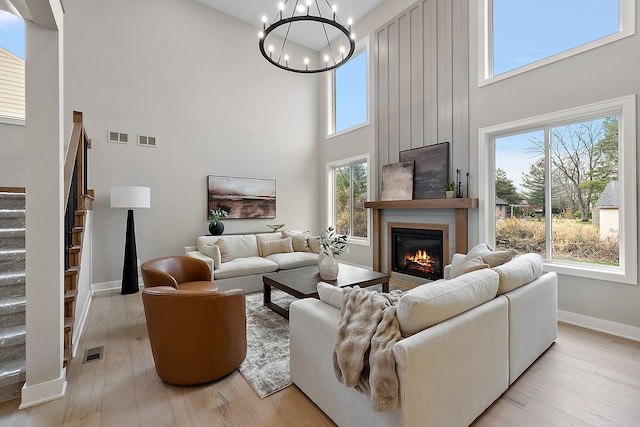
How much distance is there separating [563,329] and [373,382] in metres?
2.93

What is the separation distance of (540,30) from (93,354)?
5.86 m

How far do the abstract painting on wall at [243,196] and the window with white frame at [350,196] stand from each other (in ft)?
4.66

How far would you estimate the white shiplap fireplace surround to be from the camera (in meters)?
4.13

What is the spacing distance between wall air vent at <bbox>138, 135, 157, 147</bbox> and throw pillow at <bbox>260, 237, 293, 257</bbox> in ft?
8.00

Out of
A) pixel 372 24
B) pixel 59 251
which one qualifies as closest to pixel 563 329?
pixel 59 251

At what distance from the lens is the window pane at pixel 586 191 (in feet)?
10.1

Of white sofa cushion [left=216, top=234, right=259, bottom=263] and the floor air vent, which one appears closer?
the floor air vent

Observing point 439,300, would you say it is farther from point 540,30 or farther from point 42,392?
point 540,30

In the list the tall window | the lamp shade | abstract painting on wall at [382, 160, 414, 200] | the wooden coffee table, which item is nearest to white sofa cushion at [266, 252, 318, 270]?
the wooden coffee table

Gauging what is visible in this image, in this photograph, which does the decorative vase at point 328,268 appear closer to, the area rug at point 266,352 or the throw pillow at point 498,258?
the area rug at point 266,352

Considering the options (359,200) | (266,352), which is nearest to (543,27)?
(359,200)

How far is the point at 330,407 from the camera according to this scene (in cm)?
171

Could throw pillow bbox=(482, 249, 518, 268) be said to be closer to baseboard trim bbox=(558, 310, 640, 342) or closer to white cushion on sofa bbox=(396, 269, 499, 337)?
white cushion on sofa bbox=(396, 269, 499, 337)

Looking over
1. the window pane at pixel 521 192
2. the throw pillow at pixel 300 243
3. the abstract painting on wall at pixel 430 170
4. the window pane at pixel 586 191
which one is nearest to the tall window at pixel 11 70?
the throw pillow at pixel 300 243
